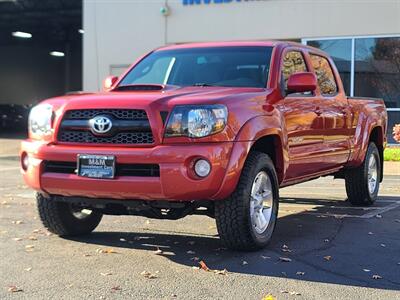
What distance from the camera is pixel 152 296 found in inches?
163

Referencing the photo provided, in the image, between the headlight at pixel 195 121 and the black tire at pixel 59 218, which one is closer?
the headlight at pixel 195 121

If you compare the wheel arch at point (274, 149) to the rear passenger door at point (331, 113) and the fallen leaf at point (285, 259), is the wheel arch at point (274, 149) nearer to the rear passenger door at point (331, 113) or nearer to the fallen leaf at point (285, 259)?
the fallen leaf at point (285, 259)

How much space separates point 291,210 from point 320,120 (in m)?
1.72

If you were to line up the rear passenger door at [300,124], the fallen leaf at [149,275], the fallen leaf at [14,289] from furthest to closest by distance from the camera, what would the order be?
→ the rear passenger door at [300,124], the fallen leaf at [149,275], the fallen leaf at [14,289]

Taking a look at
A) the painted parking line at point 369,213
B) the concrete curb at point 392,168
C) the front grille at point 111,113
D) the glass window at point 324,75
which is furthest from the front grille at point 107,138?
the concrete curb at point 392,168

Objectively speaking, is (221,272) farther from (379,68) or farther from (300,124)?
(379,68)

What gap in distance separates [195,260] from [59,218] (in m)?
1.52

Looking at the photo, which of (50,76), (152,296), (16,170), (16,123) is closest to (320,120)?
(152,296)

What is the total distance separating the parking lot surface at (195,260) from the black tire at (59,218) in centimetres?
13

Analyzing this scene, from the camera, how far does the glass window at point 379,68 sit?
1720 centimetres

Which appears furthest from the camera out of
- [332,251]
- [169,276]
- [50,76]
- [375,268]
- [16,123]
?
[50,76]

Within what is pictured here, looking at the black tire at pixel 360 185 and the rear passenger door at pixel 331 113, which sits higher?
the rear passenger door at pixel 331 113

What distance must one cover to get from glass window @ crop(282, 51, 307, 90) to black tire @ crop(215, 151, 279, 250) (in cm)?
122

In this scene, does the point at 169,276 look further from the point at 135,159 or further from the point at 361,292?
the point at 361,292
